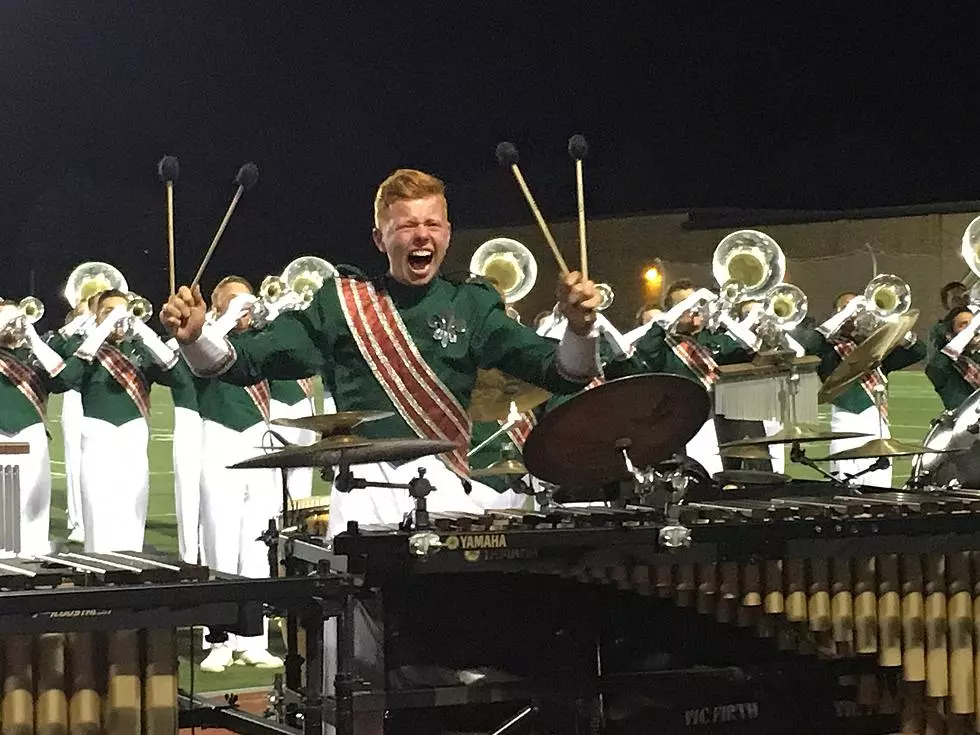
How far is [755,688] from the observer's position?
3732 millimetres

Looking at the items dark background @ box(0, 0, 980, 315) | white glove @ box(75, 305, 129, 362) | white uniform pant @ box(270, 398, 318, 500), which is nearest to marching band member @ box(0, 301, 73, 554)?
white glove @ box(75, 305, 129, 362)

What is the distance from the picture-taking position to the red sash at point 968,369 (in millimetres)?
7262

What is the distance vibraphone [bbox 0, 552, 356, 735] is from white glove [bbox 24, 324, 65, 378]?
3673 millimetres

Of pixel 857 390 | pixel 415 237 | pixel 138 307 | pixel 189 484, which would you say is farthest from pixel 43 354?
pixel 857 390

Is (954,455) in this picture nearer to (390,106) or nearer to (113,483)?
(113,483)

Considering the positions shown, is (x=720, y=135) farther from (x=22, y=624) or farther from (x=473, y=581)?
(x=22, y=624)

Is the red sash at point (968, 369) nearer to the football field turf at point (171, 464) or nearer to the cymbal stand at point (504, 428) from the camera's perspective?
the football field turf at point (171, 464)

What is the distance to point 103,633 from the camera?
2.56 m

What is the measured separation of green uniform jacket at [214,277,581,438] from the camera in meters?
3.20

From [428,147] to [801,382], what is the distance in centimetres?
823

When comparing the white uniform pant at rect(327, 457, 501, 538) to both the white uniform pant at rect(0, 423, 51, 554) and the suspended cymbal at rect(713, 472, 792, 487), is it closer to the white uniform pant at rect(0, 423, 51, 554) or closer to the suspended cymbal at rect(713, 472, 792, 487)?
the suspended cymbal at rect(713, 472, 792, 487)

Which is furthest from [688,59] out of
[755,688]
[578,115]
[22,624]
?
[22,624]

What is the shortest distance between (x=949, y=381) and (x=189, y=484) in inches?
142

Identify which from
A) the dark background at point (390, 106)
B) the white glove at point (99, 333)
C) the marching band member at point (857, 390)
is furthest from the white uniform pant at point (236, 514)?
the dark background at point (390, 106)
